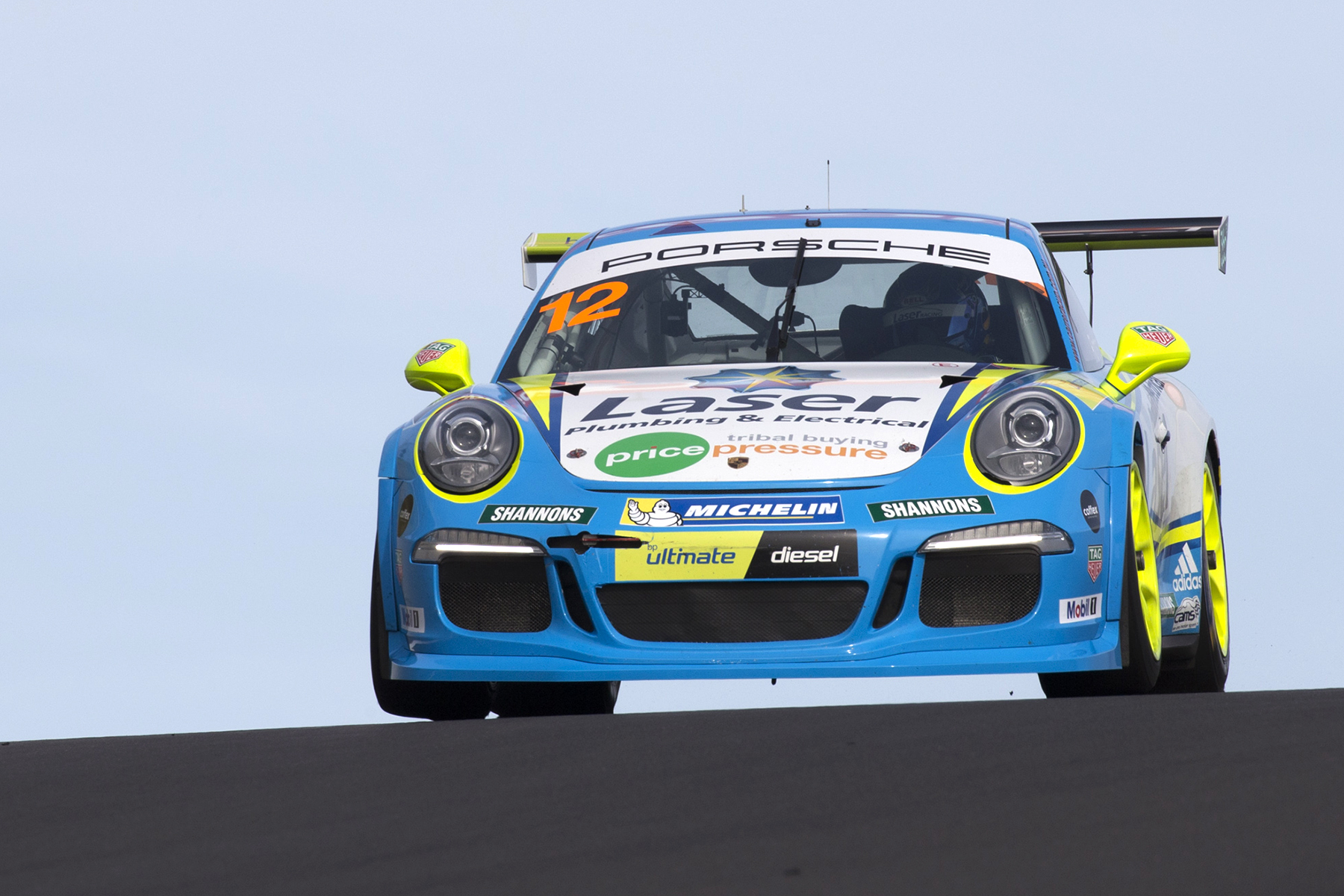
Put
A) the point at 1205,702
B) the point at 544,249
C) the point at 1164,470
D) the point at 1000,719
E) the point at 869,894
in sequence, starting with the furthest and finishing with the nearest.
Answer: the point at 544,249, the point at 1164,470, the point at 1205,702, the point at 1000,719, the point at 869,894

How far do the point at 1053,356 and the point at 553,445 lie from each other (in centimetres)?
163

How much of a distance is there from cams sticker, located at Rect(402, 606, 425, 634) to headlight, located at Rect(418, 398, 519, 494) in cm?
32

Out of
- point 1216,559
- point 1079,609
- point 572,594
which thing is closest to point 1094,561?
point 1079,609

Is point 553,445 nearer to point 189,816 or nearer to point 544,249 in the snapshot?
point 189,816

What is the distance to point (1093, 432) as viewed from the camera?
504 cm

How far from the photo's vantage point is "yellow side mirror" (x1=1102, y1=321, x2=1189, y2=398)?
18.5 feet

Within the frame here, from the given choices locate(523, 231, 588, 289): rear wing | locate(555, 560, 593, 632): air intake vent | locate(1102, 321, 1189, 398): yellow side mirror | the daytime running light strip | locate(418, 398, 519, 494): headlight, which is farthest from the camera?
locate(523, 231, 588, 289): rear wing

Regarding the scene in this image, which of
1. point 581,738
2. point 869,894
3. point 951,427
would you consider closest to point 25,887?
point 869,894

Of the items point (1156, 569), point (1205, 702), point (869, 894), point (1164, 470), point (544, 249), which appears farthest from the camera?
point (544, 249)

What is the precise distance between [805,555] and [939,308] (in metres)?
1.53

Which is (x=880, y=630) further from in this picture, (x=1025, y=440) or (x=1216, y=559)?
(x=1216, y=559)

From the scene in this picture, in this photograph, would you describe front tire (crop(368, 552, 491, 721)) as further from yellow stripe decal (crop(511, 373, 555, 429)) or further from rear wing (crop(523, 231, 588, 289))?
rear wing (crop(523, 231, 588, 289))

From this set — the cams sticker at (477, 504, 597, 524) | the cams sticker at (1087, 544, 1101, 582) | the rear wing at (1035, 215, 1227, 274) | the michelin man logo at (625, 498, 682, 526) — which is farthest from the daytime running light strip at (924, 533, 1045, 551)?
the rear wing at (1035, 215, 1227, 274)

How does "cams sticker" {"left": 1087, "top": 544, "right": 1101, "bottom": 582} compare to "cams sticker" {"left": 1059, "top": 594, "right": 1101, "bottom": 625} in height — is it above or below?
above
